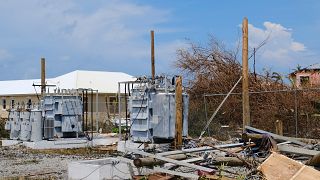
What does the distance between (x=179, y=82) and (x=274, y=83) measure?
10.7 m

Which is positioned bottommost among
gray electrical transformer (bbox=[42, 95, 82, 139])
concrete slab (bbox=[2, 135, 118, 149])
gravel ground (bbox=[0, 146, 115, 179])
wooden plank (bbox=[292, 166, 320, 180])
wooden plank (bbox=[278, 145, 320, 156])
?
gravel ground (bbox=[0, 146, 115, 179])

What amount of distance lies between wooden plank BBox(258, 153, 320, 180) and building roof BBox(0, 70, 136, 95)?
37.9m

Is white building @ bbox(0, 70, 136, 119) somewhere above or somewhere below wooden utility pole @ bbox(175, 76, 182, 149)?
above

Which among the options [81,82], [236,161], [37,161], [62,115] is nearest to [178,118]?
[236,161]

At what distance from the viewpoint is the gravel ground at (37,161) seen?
1536cm

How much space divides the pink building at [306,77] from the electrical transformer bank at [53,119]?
35.4 feet

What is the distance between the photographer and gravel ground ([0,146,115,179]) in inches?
605

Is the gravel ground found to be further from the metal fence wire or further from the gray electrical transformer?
the metal fence wire

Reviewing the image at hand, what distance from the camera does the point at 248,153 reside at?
41.7 feet

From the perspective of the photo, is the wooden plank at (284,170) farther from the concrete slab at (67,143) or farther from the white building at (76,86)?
the white building at (76,86)

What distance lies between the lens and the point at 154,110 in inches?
803

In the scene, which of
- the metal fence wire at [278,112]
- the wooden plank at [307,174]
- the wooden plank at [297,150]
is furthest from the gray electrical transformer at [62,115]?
the wooden plank at [307,174]

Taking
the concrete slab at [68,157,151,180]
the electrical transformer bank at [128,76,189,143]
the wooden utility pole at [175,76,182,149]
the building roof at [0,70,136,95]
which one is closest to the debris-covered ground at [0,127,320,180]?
the concrete slab at [68,157,151,180]

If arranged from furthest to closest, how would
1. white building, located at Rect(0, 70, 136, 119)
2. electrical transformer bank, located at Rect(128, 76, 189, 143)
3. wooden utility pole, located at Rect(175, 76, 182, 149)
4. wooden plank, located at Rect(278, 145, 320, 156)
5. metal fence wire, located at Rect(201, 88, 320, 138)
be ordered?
1. white building, located at Rect(0, 70, 136, 119)
2. metal fence wire, located at Rect(201, 88, 320, 138)
3. electrical transformer bank, located at Rect(128, 76, 189, 143)
4. wooden utility pole, located at Rect(175, 76, 182, 149)
5. wooden plank, located at Rect(278, 145, 320, 156)
